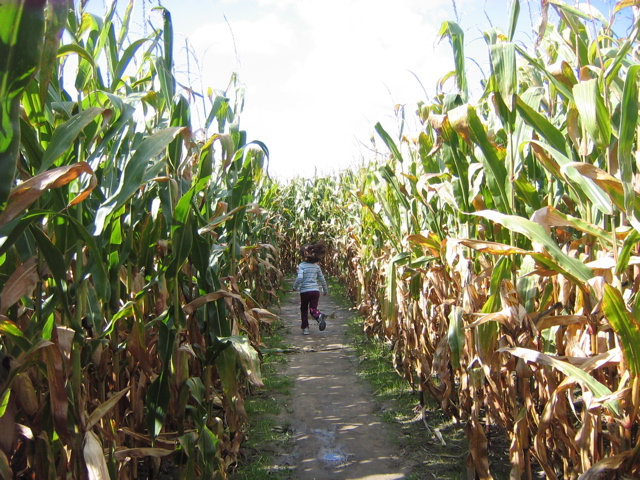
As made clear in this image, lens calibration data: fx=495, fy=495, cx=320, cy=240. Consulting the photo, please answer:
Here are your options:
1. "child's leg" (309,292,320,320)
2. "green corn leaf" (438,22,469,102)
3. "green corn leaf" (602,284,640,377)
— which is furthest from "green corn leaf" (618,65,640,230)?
"child's leg" (309,292,320,320)

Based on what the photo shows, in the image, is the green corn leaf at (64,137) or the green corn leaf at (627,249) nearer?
the green corn leaf at (64,137)

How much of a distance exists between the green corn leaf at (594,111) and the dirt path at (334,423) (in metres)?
2.16

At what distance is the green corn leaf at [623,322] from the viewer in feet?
4.69

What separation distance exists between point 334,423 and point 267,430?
19.8 inches

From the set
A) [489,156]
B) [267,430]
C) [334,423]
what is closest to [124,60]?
[489,156]

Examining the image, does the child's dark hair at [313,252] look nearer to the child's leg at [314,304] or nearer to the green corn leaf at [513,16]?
the child's leg at [314,304]

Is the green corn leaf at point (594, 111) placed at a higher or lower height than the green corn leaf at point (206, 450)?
higher

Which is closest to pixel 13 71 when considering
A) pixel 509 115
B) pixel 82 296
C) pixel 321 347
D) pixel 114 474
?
pixel 82 296

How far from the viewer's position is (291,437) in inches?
134

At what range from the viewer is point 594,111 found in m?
1.50

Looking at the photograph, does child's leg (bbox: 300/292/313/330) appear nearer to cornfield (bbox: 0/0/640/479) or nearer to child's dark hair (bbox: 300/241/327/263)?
child's dark hair (bbox: 300/241/327/263)

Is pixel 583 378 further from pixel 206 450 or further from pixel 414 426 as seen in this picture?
pixel 414 426

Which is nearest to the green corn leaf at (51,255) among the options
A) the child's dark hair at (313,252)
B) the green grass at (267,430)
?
the green grass at (267,430)

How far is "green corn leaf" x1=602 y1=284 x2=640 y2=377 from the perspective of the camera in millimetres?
1431
